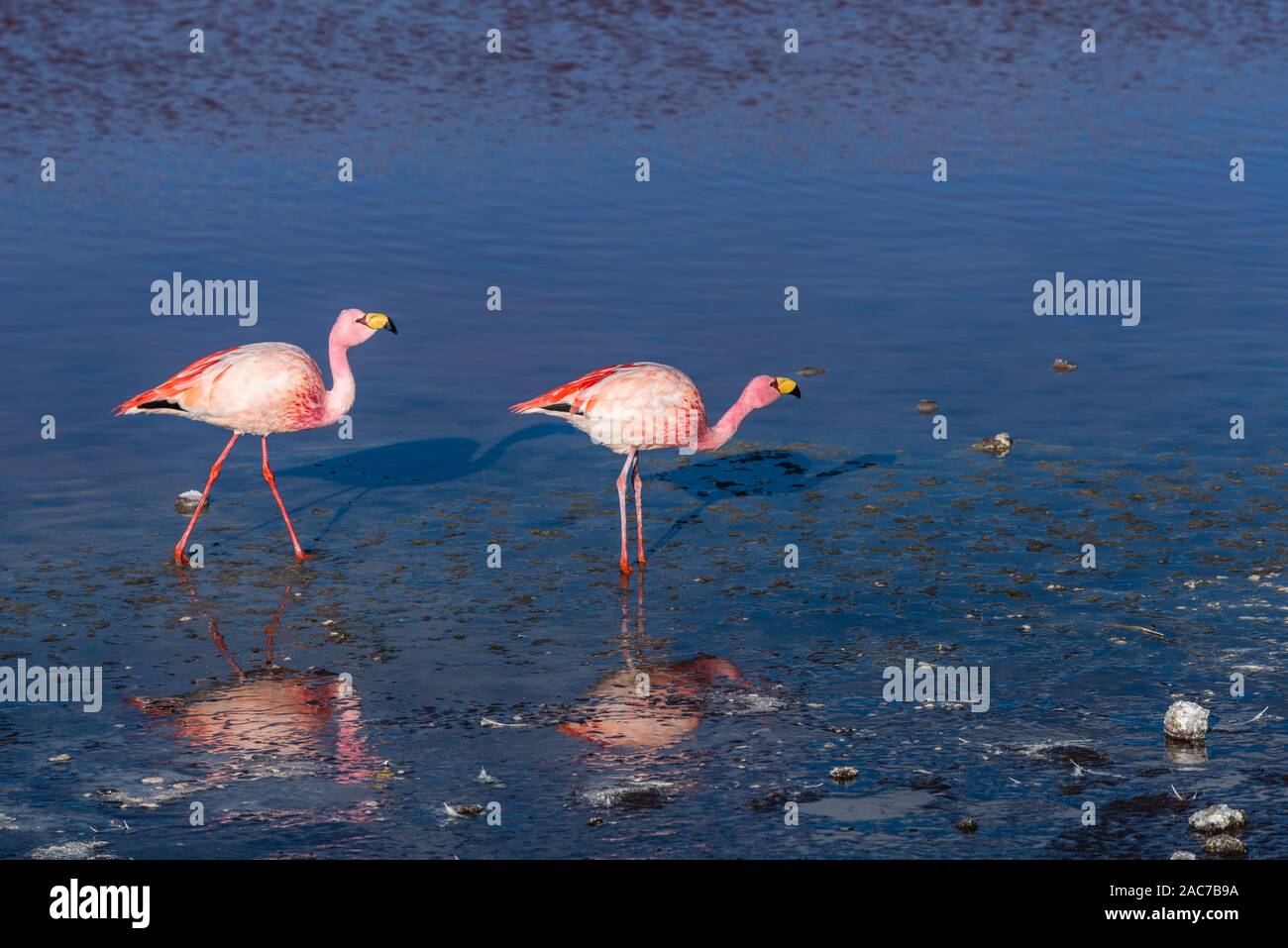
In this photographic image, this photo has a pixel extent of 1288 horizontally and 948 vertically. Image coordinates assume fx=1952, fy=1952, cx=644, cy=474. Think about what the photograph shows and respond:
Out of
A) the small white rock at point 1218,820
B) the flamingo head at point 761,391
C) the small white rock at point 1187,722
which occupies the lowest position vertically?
the small white rock at point 1218,820

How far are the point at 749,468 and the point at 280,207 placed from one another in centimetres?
956

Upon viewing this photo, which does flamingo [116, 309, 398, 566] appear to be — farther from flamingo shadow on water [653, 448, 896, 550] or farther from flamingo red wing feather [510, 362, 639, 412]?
flamingo shadow on water [653, 448, 896, 550]

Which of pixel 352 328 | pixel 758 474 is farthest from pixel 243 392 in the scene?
pixel 758 474

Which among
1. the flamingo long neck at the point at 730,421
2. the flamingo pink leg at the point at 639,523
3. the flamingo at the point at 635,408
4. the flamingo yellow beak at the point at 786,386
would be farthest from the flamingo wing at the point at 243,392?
the flamingo yellow beak at the point at 786,386

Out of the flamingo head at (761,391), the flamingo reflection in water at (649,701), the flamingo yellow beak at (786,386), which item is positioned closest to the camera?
the flamingo reflection in water at (649,701)

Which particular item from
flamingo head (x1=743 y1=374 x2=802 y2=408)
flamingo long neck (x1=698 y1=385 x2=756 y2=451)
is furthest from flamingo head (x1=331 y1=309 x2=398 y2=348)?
flamingo head (x1=743 y1=374 x2=802 y2=408)

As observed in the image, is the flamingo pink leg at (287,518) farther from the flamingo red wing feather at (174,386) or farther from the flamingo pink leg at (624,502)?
the flamingo pink leg at (624,502)

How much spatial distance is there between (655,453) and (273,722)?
6.35 metres

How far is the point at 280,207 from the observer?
23500mm

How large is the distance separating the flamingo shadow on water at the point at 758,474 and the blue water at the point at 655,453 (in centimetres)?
6

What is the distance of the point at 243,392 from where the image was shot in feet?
47.2

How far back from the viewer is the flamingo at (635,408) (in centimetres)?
1420

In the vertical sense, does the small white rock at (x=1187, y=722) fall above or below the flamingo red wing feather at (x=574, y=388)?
below

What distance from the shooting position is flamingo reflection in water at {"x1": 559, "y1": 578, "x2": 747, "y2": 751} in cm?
1097
